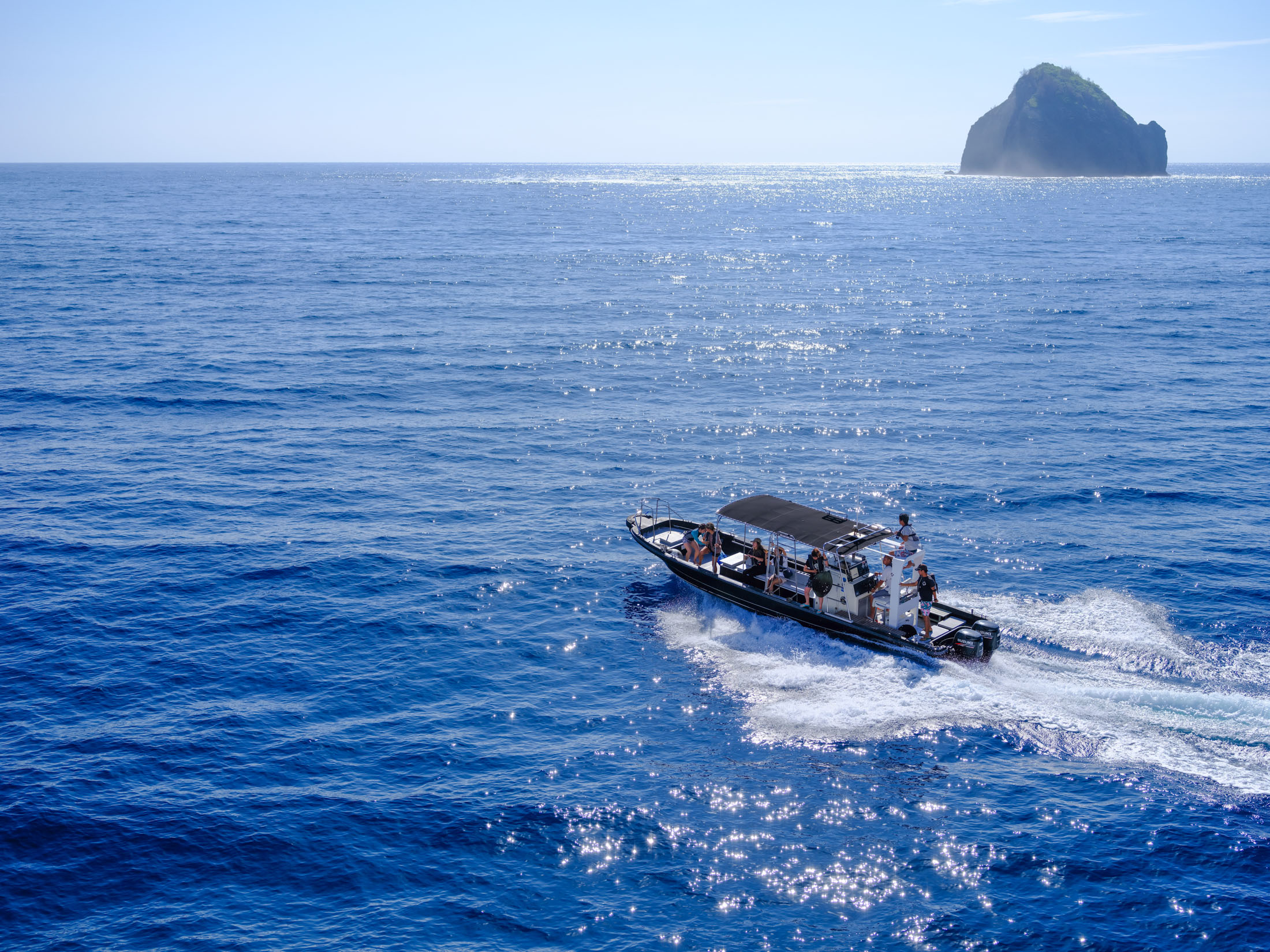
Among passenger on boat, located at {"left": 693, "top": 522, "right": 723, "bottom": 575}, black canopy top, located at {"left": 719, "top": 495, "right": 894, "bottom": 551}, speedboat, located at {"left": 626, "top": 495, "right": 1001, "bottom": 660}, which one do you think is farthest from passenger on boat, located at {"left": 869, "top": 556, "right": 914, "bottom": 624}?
passenger on boat, located at {"left": 693, "top": 522, "right": 723, "bottom": 575}

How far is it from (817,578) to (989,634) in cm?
603

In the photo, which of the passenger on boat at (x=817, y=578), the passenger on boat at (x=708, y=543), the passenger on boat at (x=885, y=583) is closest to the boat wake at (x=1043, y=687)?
the passenger on boat at (x=817, y=578)

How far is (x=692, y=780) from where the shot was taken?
85.0 feet

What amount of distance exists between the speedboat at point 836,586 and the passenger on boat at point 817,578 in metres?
0.11

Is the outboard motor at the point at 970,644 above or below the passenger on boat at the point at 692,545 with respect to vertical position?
below

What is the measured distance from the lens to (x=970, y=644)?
31203 mm

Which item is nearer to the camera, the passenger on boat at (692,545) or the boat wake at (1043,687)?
the boat wake at (1043,687)

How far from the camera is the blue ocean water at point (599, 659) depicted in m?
22.0

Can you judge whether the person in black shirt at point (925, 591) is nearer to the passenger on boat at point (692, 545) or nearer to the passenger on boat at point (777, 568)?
the passenger on boat at point (777, 568)

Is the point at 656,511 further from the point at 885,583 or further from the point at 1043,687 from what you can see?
the point at 1043,687

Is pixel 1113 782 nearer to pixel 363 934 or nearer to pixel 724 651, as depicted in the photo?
pixel 724 651

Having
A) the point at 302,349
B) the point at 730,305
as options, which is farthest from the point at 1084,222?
the point at 302,349

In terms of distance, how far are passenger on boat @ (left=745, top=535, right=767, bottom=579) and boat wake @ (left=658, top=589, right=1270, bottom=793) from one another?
1.71 metres

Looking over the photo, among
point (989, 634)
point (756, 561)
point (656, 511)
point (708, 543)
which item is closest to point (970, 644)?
point (989, 634)
